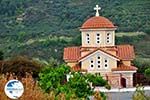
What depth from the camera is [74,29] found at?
86000 mm

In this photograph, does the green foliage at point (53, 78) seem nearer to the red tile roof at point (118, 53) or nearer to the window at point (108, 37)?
the red tile roof at point (118, 53)

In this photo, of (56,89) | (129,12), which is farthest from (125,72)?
(129,12)

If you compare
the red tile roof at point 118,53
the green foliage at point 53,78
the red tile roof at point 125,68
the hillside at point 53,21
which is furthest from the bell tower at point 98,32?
the green foliage at point 53,78

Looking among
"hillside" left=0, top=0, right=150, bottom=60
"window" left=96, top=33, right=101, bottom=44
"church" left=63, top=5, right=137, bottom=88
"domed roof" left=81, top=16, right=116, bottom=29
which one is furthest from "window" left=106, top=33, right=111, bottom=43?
"hillside" left=0, top=0, right=150, bottom=60

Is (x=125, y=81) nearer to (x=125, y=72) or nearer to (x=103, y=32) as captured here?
(x=125, y=72)

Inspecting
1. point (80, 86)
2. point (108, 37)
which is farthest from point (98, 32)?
→ point (80, 86)

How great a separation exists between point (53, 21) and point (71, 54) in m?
44.8

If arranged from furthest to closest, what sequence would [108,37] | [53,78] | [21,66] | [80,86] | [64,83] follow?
[108,37], [21,66], [64,83], [53,78], [80,86]

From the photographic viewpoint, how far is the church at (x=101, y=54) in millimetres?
45906

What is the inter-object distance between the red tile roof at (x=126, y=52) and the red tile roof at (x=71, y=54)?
2.55m

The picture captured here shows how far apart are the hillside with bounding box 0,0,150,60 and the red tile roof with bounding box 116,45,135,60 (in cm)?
2095

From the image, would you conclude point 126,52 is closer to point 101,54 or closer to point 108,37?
point 101,54

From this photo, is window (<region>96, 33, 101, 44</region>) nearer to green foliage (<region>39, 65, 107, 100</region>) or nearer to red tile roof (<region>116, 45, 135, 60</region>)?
red tile roof (<region>116, 45, 135, 60</region>)

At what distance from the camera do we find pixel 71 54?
46875 millimetres
